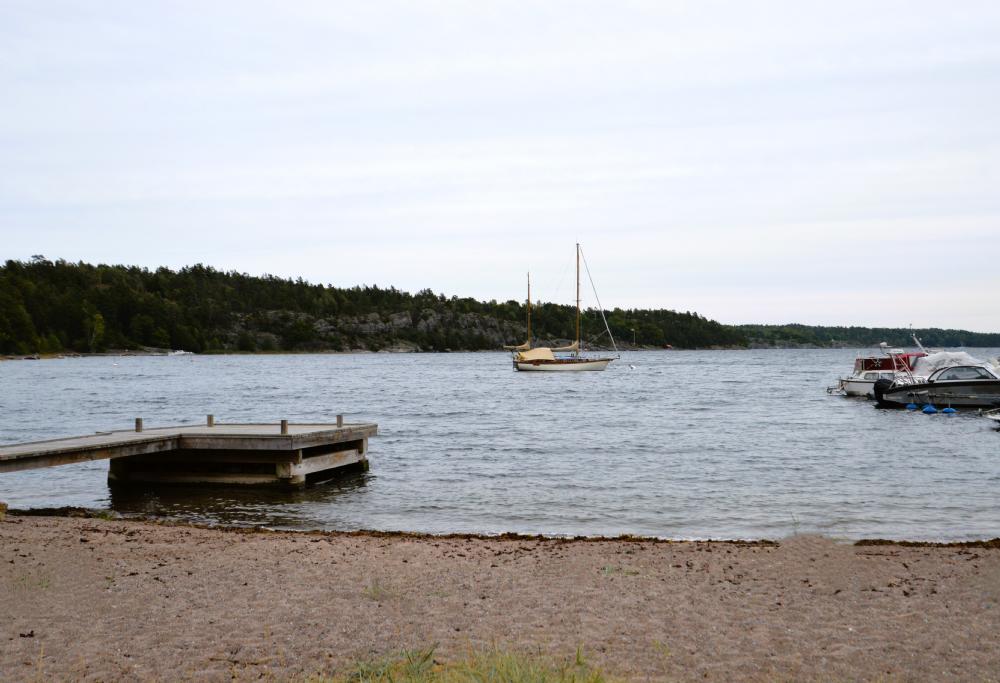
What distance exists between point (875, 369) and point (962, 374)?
1080 cm

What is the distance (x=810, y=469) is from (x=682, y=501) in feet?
22.0

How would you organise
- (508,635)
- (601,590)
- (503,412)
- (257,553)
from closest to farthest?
(508,635), (601,590), (257,553), (503,412)

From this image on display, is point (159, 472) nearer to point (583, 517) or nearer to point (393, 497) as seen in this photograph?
point (393, 497)

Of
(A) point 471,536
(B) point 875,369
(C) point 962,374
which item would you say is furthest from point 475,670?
(B) point 875,369

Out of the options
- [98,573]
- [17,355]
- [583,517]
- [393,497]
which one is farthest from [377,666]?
[17,355]

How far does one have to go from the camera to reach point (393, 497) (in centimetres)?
1738

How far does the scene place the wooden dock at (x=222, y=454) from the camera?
1702 cm

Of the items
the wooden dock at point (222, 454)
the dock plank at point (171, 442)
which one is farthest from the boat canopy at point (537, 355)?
the wooden dock at point (222, 454)

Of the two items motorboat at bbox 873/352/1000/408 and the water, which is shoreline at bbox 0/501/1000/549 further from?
motorboat at bbox 873/352/1000/408

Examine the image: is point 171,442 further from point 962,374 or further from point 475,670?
point 962,374

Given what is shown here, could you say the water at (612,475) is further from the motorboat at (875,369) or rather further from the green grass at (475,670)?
the green grass at (475,670)

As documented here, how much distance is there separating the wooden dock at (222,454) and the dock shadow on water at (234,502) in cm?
23

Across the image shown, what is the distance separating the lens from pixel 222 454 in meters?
18.0

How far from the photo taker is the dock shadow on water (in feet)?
48.5
